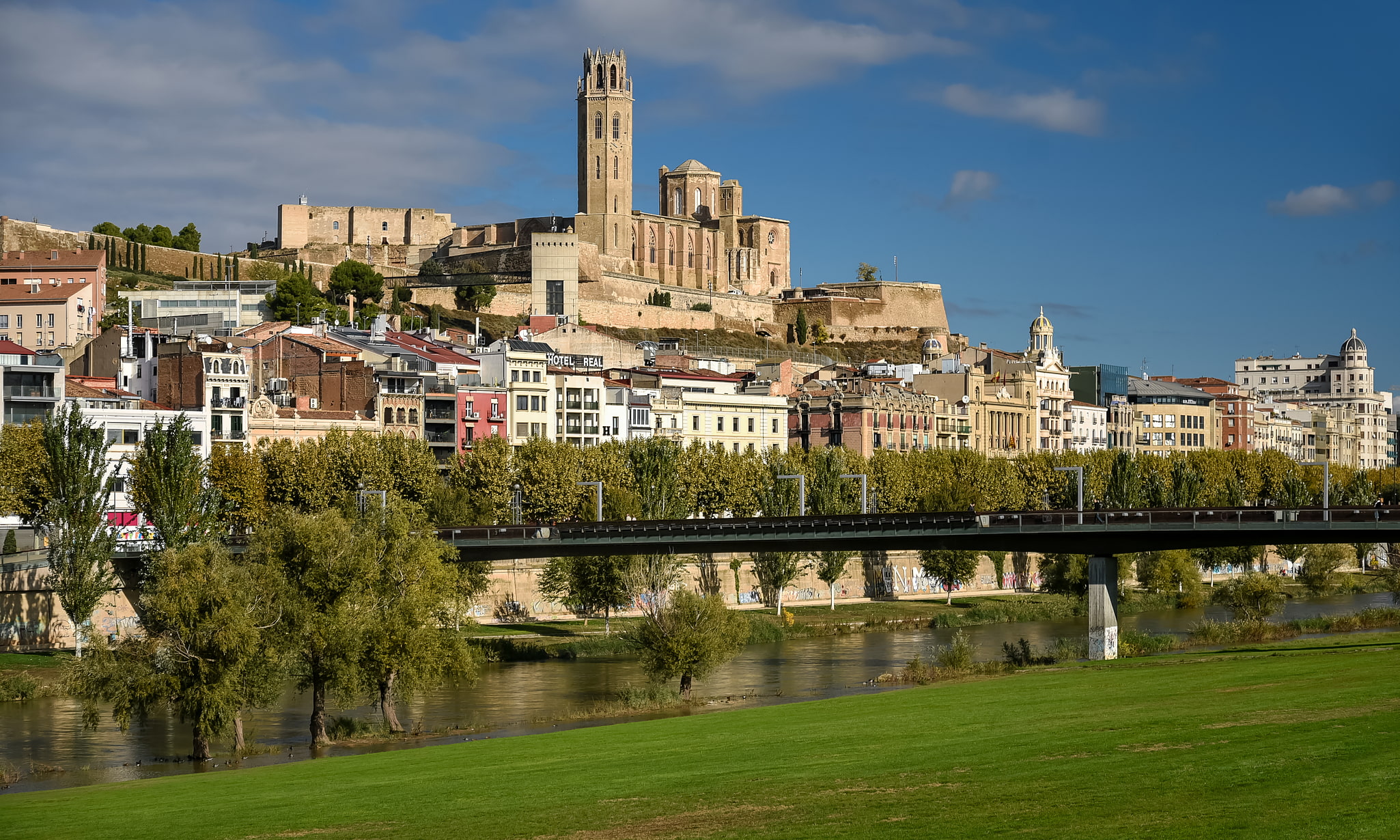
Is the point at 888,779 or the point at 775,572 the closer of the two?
the point at 888,779

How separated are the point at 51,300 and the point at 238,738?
84.5m

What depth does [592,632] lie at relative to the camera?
7644cm

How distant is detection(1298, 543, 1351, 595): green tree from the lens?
99.6 metres

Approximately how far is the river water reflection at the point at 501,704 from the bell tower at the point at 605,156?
388 feet

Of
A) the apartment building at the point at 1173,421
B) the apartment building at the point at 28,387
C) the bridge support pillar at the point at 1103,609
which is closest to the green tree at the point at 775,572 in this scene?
the bridge support pillar at the point at 1103,609

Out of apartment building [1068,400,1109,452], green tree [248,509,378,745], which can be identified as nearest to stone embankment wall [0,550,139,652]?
green tree [248,509,378,745]

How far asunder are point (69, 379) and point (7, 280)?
120ft

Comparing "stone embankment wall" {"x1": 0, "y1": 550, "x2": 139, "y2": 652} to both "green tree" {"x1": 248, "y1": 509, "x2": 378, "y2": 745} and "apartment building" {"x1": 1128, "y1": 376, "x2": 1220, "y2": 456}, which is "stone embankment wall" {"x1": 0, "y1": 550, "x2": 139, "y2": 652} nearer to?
"green tree" {"x1": 248, "y1": 509, "x2": 378, "y2": 745}

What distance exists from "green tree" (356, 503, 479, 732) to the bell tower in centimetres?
14003

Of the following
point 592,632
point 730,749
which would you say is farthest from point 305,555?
point 592,632

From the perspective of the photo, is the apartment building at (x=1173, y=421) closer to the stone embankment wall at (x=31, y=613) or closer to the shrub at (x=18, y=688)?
the stone embankment wall at (x=31, y=613)

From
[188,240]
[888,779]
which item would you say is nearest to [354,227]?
[188,240]

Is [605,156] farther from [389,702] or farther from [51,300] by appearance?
[389,702]

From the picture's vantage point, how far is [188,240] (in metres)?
166
